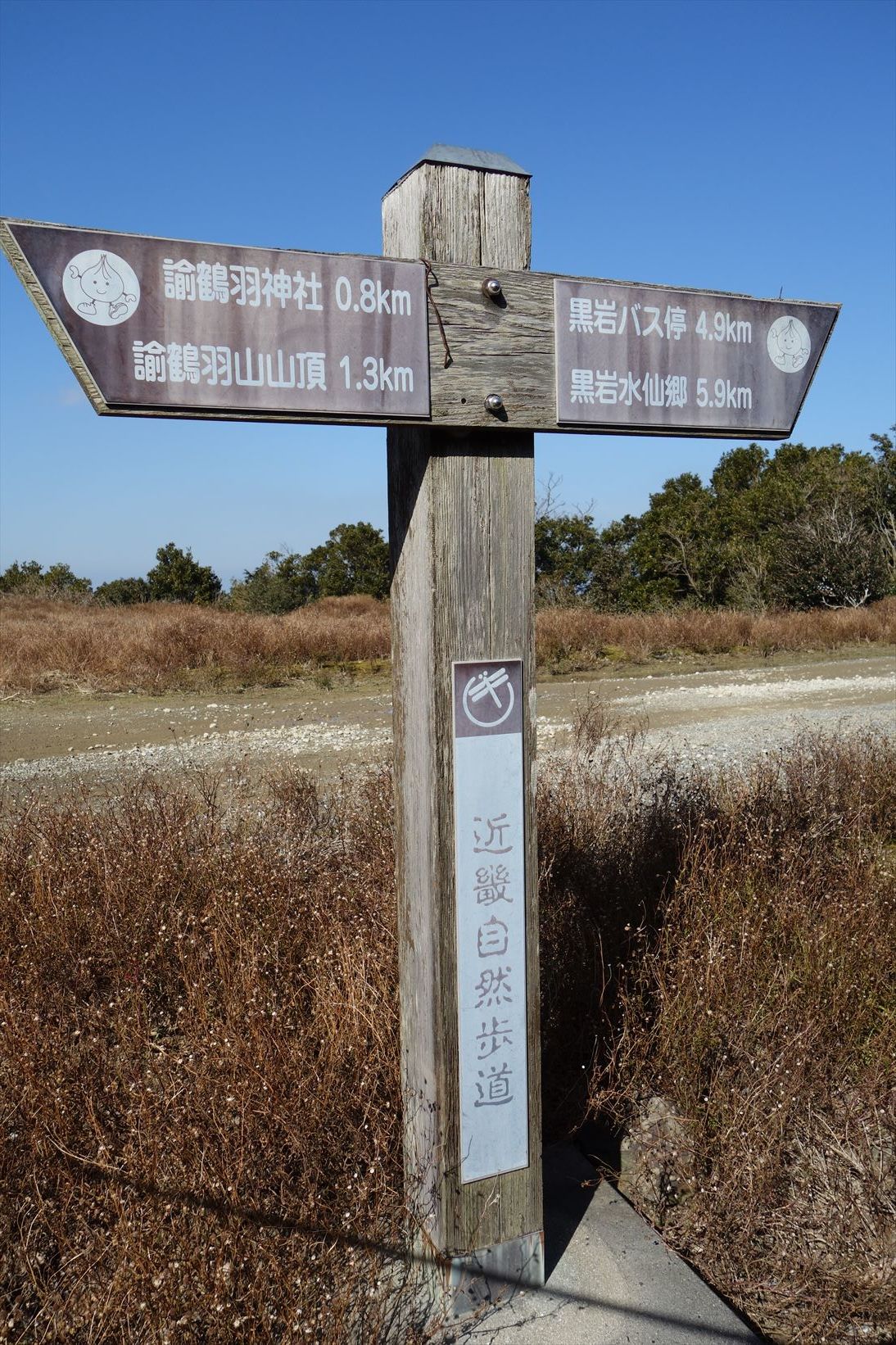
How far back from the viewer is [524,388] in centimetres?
225

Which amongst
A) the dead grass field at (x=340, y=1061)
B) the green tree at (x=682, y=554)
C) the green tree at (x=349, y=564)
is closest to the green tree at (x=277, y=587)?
the green tree at (x=349, y=564)

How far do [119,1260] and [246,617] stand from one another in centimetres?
1860

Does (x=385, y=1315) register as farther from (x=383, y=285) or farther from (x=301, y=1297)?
(x=383, y=285)

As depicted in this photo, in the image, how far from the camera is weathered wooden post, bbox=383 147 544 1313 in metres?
2.21

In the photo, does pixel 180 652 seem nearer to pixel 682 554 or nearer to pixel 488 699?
pixel 488 699

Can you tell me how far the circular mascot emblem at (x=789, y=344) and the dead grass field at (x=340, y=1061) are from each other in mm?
1701

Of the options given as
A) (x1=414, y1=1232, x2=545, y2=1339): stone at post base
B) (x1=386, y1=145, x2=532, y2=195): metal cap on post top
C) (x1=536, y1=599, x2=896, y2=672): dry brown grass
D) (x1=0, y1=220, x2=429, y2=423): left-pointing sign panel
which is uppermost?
(x1=386, y1=145, x2=532, y2=195): metal cap on post top

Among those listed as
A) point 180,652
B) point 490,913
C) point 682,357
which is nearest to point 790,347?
point 682,357

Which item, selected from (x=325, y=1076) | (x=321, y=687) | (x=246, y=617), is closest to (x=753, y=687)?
(x=321, y=687)

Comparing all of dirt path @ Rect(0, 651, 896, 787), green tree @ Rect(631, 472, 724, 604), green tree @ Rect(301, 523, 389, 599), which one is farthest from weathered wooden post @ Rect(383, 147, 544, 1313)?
green tree @ Rect(301, 523, 389, 599)

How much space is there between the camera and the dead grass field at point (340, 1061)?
7.12ft

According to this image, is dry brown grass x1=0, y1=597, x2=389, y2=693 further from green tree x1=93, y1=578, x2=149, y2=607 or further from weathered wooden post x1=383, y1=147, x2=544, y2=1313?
green tree x1=93, y1=578, x2=149, y2=607

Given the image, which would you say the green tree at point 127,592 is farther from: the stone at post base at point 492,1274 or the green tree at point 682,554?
the stone at post base at point 492,1274

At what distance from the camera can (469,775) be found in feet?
7.42
